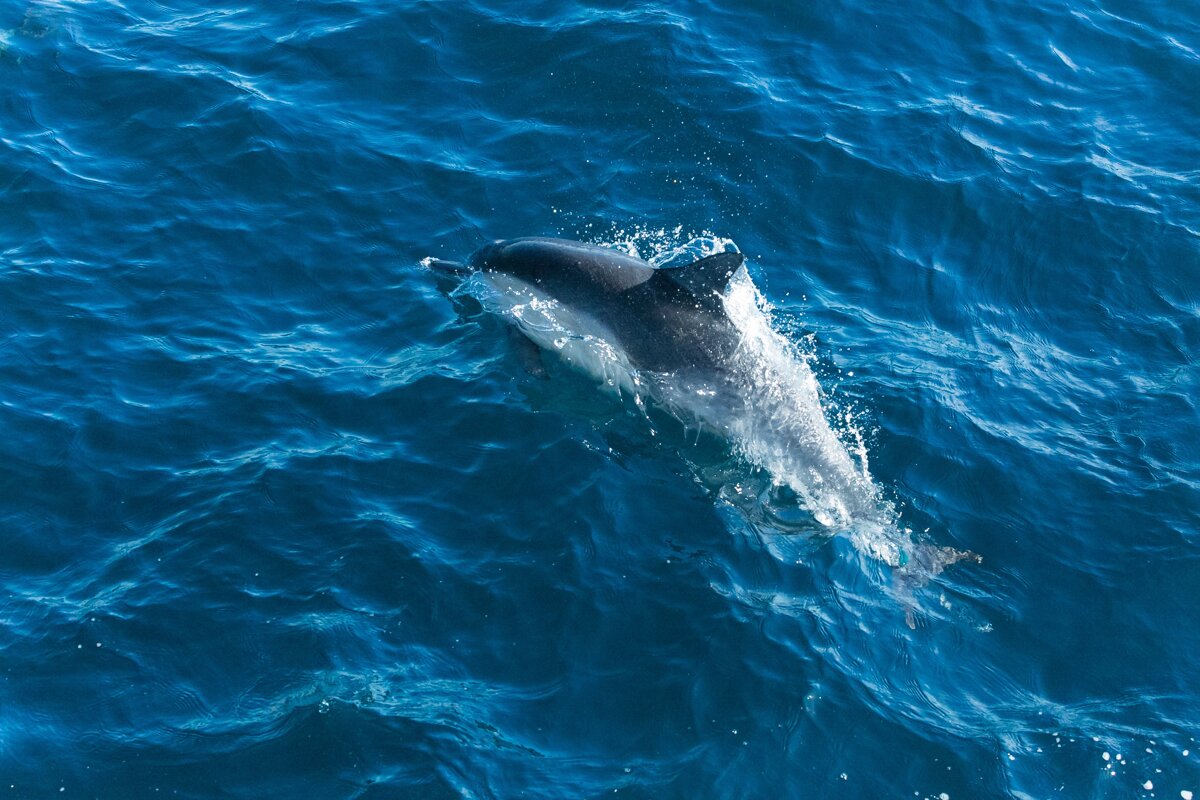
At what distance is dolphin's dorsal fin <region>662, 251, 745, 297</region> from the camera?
12.7 metres

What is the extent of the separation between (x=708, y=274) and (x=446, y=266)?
386 centimetres

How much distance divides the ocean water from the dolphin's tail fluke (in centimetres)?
17

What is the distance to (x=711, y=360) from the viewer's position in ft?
43.2

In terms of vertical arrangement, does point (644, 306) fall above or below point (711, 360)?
above

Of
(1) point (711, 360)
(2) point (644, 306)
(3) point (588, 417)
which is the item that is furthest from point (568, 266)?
(1) point (711, 360)

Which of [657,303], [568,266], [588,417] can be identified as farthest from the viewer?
[568,266]

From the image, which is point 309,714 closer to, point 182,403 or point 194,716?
point 194,716

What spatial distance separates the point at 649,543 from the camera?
475 inches

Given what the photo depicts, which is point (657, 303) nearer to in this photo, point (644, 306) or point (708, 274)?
point (644, 306)

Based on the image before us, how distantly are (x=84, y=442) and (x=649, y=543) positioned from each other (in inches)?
241

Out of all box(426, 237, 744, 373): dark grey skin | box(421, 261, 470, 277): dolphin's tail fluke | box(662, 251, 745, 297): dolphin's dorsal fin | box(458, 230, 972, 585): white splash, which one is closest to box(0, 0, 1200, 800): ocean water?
box(458, 230, 972, 585): white splash

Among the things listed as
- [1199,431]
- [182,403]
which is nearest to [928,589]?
[1199,431]

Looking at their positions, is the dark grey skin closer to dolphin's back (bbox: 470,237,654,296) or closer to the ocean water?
dolphin's back (bbox: 470,237,654,296)

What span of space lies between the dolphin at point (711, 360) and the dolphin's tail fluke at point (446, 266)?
0.97 meters
